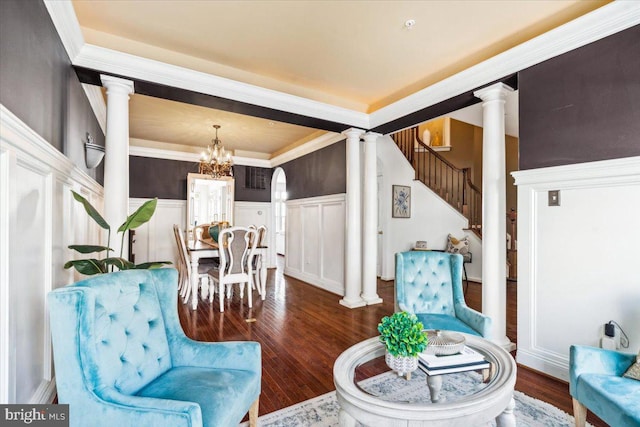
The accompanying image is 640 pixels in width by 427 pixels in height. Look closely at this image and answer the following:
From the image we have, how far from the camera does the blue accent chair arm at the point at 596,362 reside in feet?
5.62

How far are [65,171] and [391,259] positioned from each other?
5572mm

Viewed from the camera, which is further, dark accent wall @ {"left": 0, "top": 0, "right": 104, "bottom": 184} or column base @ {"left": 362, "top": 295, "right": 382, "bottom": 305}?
column base @ {"left": 362, "top": 295, "right": 382, "bottom": 305}

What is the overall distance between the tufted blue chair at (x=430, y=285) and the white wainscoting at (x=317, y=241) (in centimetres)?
236

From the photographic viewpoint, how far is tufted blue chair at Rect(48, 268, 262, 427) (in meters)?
1.22

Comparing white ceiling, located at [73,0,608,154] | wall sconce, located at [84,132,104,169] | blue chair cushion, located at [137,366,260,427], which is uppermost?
white ceiling, located at [73,0,608,154]

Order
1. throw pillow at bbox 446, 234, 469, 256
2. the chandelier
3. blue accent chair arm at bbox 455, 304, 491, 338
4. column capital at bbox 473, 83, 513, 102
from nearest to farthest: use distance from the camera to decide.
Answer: blue accent chair arm at bbox 455, 304, 491, 338 → column capital at bbox 473, 83, 513, 102 → the chandelier → throw pillow at bbox 446, 234, 469, 256

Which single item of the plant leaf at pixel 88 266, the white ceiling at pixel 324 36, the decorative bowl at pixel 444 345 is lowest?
the decorative bowl at pixel 444 345

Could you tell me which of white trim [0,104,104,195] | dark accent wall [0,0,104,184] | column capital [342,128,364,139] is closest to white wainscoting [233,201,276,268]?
column capital [342,128,364,139]

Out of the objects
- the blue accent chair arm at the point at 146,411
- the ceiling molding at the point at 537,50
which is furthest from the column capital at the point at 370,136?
the blue accent chair arm at the point at 146,411

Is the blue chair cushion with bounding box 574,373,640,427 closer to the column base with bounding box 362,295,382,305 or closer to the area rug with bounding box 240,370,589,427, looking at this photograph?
the area rug with bounding box 240,370,589,427

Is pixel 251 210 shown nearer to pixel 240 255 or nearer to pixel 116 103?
pixel 240 255

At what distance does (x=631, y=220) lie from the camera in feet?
7.04

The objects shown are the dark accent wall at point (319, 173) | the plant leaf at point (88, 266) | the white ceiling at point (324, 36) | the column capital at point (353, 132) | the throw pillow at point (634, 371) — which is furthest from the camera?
the dark accent wall at point (319, 173)

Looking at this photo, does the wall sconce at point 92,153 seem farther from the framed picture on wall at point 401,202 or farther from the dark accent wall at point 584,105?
the framed picture on wall at point 401,202
